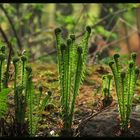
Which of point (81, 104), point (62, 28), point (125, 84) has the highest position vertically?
point (62, 28)

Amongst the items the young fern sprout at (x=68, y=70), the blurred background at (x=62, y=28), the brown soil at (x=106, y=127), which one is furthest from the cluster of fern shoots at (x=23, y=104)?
the blurred background at (x=62, y=28)

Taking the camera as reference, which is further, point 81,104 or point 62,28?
point 62,28

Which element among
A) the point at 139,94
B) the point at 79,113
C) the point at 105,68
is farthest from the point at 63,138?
the point at 105,68

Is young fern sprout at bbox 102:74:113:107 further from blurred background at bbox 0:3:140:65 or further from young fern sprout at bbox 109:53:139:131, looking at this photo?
blurred background at bbox 0:3:140:65

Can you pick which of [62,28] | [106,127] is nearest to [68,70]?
[106,127]

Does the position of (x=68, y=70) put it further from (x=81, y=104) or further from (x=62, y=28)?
(x=62, y=28)

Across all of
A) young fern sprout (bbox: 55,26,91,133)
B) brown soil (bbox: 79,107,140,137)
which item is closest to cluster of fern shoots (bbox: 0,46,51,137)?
young fern sprout (bbox: 55,26,91,133)

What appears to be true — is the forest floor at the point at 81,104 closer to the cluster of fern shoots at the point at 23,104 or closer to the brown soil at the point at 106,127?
the brown soil at the point at 106,127

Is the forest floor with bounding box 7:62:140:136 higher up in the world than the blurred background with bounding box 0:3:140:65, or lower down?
lower down
